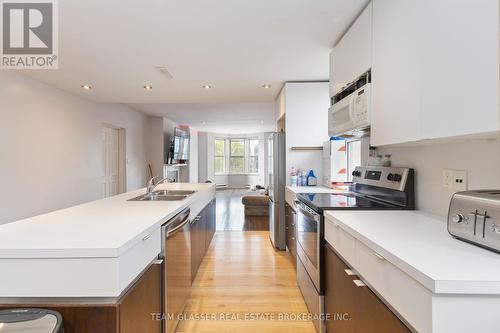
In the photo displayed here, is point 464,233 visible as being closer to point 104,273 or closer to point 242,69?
point 104,273

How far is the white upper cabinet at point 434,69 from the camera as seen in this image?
926mm

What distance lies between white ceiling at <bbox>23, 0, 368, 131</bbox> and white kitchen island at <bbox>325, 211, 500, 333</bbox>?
5.19 ft

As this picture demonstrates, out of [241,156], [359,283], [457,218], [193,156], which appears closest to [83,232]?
[359,283]

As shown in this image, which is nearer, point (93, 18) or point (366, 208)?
point (366, 208)

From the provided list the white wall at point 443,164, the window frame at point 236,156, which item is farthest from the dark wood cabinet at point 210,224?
the window frame at point 236,156

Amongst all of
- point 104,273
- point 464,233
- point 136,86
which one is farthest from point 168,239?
point 136,86

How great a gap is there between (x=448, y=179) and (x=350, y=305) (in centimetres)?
83

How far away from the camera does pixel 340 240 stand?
1.55 metres

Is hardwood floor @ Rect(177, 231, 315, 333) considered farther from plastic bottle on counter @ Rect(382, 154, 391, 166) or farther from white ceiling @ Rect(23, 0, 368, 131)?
white ceiling @ Rect(23, 0, 368, 131)

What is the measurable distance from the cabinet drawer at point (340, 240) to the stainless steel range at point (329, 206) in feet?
0.33

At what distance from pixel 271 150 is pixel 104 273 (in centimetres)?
314

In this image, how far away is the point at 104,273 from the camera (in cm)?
112

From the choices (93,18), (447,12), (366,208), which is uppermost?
(93,18)

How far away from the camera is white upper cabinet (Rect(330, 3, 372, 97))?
190 centimetres
